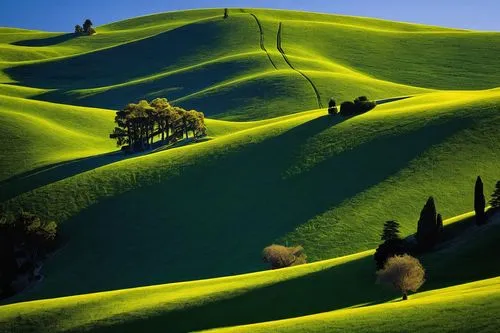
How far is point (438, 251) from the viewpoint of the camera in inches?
2072

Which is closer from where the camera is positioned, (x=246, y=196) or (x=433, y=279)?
(x=433, y=279)

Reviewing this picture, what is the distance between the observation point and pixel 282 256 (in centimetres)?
6419

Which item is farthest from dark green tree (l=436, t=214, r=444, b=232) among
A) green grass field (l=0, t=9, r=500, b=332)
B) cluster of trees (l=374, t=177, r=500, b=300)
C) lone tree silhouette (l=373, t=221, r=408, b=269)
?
lone tree silhouette (l=373, t=221, r=408, b=269)

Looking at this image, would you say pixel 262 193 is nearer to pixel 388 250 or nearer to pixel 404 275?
pixel 388 250

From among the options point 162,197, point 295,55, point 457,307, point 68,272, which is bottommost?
point 68,272

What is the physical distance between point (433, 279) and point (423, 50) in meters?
160

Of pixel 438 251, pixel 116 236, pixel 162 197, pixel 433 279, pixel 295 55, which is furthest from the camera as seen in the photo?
pixel 295 55

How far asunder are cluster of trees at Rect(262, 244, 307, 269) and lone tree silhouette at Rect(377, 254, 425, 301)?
1822 centimetres

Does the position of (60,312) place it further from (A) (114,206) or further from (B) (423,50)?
(B) (423,50)

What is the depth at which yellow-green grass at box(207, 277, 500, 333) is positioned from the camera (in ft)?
111

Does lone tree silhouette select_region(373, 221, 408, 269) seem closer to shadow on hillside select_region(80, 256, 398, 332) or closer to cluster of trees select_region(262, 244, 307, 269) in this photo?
shadow on hillside select_region(80, 256, 398, 332)

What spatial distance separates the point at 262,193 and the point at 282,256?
64.3ft

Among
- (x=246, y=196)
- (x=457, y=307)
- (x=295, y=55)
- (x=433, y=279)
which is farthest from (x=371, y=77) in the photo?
(x=457, y=307)

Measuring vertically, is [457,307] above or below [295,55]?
below
